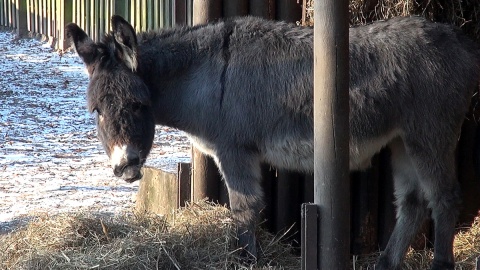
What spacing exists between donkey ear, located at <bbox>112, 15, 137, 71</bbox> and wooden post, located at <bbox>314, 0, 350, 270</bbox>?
140 cm

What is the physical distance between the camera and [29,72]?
14.8 meters

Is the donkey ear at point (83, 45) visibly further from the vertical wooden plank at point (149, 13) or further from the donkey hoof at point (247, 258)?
the vertical wooden plank at point (149, 13)

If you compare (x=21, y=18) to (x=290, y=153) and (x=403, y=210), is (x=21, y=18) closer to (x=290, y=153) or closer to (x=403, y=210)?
(x=290, y=153)

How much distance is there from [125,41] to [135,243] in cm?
131

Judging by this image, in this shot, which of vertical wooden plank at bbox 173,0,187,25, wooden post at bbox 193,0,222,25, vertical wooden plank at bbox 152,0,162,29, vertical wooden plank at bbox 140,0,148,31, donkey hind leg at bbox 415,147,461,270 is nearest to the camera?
donkey hind leg at bbox 415,147,461,270

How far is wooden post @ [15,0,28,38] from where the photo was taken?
1831cm

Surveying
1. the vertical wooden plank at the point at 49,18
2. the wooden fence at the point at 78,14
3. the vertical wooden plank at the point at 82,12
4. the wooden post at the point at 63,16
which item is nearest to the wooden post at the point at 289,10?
the wooden fence at the point at 78,14

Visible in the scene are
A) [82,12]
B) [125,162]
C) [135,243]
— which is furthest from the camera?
[82,12]

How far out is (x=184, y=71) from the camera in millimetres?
5727

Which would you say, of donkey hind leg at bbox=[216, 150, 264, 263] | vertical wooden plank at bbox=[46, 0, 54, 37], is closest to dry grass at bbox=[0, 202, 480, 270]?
donkey hind leg at bbox=[216, 150, 264, 263]

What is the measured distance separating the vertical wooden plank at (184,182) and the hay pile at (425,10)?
4.91 feet

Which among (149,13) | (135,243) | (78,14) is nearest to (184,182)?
(135,243)

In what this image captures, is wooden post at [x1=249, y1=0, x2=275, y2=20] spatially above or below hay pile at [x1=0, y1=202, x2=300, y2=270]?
above

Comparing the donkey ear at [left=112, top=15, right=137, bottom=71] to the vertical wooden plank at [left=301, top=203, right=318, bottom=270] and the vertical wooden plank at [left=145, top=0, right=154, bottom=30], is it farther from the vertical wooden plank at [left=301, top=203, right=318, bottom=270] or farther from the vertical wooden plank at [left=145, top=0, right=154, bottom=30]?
the vertical wooden plank at [left=145, top=0, right=154, bottom=30]
